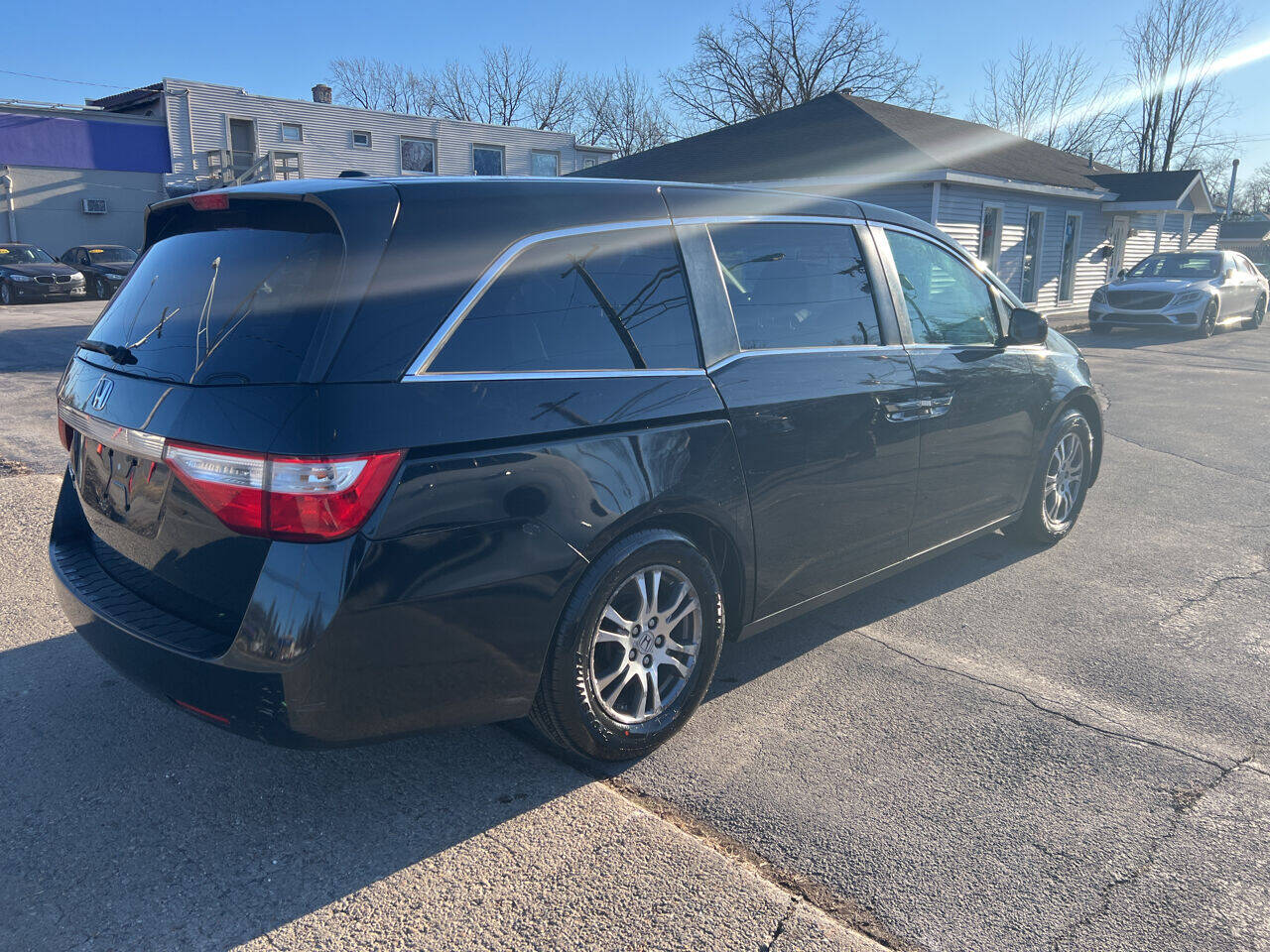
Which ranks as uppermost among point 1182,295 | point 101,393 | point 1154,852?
point 101,393

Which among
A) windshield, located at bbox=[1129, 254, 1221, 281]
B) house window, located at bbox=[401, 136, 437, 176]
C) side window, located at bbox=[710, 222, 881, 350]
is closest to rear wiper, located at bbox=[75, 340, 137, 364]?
side window, located at bbox=[710, 222, 881, 350]

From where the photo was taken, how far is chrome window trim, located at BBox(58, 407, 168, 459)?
2.56m

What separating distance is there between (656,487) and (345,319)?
40.7 inches

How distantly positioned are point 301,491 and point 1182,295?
771 inches

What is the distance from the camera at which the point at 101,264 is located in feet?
87.0

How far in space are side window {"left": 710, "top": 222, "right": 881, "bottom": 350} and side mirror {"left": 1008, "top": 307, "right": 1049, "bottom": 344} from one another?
3.47 ft

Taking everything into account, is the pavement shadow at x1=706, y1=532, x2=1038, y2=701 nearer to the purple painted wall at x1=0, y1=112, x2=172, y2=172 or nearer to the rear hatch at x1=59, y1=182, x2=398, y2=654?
the rear hatch at x1=59, y1=182, x2=398, y2=654

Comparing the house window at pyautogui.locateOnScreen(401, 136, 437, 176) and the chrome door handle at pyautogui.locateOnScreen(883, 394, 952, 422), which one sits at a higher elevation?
the house window at pyautogui.locateOnScreen(401, 136, 437, 176)

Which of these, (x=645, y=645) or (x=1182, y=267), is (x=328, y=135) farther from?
(x=645, y=645)

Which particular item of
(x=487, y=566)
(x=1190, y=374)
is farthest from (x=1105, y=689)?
(x=1190, y=374)

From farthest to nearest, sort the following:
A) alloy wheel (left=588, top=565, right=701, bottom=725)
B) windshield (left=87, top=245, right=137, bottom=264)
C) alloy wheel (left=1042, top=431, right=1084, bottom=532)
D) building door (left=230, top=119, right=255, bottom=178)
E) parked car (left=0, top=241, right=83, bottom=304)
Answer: building door (left=230, top=119, right=255, bottom=178) → windshield (left=87, top=245, right=137, bottom=264) → parked car (left=0, top=241, right=83, bottom=304) → alloy wheel (left=1042, top=431, right=1084, bottom=532) → alloy wheel (left=588, top=565, right=701, bottom=725)

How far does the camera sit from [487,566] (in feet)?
8.25

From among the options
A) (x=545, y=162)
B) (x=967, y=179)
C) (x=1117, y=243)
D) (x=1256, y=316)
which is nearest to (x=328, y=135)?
(x=545, y=162)

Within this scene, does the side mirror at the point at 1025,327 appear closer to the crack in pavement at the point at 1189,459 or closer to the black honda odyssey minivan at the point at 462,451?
the black honda odyssey minivan at the point at 462,451
